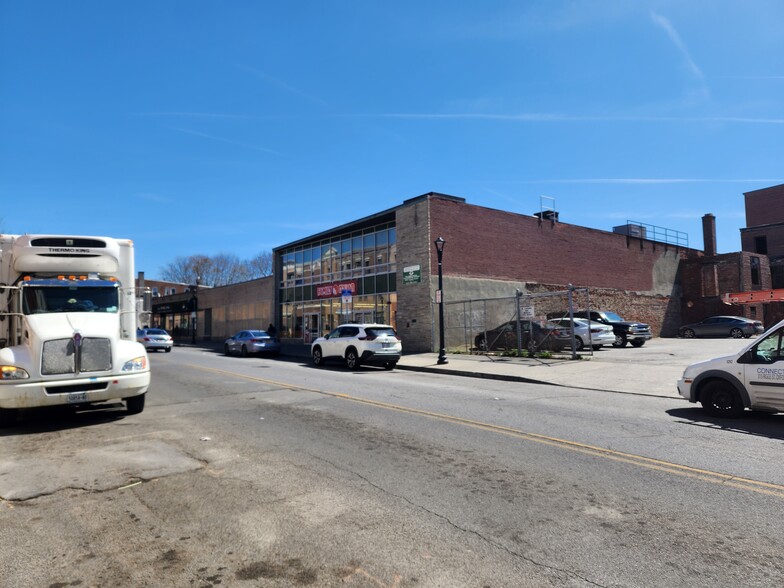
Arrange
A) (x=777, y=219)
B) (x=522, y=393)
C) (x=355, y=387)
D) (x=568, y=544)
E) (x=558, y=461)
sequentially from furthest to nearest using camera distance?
1. (x=777, y=219)
2. (x=355, y=387)
3. (x=522, y=393)
4. (x=558, y=461)
5. (x=568, y=544)

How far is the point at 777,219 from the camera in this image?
59781 millimetres

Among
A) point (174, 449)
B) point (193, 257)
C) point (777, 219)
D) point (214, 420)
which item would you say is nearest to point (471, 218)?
point (214, 420)

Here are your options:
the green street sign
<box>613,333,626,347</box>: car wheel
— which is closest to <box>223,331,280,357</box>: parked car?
the green street sign

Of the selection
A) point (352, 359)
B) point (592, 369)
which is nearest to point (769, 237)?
point (592, 369)

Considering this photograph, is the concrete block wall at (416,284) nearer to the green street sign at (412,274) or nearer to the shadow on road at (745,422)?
the green street sign at (412,274)

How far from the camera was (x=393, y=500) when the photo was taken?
15.6 feet

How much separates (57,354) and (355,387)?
22.6 feet

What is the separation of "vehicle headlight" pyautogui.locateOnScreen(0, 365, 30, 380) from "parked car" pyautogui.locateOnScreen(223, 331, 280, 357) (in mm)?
20248

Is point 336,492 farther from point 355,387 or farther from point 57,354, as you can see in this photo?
point 355,387

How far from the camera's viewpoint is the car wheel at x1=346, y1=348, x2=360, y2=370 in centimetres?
1911

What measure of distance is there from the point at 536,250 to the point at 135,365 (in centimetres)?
2679

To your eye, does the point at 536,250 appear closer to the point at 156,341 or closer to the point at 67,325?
the point at 156,341

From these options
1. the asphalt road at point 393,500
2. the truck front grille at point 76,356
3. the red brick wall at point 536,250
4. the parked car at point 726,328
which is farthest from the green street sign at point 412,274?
the parked car at point 726,328

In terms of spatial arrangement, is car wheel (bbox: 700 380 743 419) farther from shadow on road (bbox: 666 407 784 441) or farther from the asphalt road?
the asphalt road
